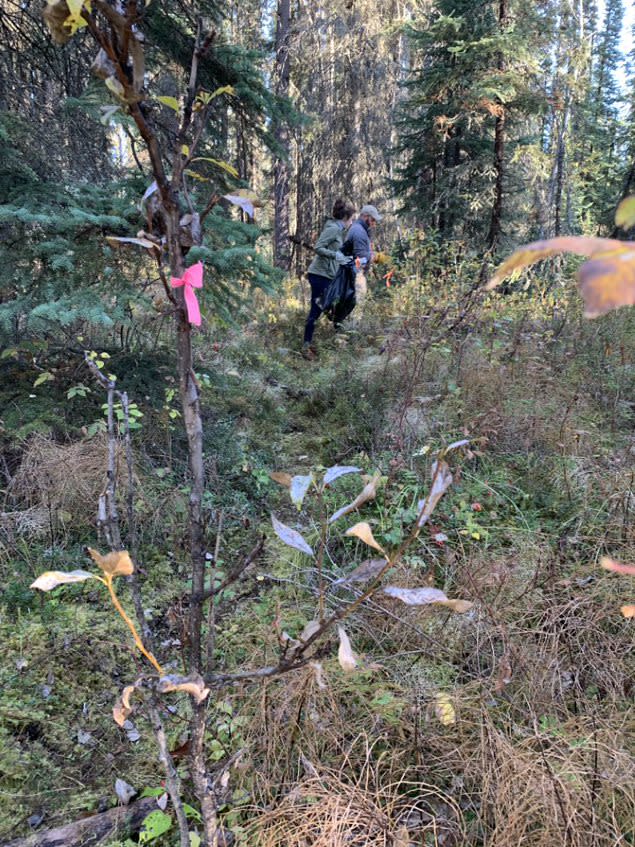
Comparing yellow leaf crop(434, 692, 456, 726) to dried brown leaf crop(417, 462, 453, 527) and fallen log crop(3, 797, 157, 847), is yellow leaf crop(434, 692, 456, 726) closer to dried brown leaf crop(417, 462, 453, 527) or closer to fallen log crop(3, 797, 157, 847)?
fallen log crop(3, 797, 157, 847)

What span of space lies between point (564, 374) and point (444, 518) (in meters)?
2.37

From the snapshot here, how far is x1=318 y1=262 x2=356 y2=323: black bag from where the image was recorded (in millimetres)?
6379

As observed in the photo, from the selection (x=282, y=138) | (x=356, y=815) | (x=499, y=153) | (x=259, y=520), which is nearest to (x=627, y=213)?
(x=356, y=815)

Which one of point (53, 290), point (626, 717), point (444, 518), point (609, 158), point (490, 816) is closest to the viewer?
point (490, 816)

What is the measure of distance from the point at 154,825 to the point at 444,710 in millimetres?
1021

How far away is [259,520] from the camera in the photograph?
129 inches

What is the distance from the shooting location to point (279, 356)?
6.32 m

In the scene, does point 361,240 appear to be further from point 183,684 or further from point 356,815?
point 183,684

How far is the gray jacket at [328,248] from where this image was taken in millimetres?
6164

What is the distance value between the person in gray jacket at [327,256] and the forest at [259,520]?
6 cm

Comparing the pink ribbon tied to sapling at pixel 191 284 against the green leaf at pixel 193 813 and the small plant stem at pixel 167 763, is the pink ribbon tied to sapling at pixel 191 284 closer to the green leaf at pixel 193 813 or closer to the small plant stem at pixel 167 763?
the small plant stem at pixel 167 763

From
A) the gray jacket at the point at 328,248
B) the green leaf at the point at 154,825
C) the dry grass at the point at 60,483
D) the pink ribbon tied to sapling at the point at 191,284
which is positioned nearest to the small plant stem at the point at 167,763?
the green leaf at the point at 154,825

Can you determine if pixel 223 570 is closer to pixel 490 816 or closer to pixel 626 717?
pixel 490 816

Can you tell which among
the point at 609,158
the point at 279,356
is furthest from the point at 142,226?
the point at 609,158
